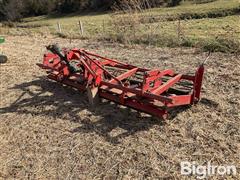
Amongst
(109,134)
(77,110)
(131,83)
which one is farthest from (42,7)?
(109,134)

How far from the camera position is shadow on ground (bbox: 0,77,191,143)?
479cm

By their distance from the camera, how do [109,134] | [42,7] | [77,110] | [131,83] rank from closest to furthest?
[109,134] < [77,110] < [131,83] < [42,7]

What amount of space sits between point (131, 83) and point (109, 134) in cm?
154

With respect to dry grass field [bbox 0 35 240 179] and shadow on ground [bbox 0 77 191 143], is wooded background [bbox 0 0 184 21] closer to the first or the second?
shadow on ground [bbox 0 77 191 143]

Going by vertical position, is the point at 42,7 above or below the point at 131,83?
below

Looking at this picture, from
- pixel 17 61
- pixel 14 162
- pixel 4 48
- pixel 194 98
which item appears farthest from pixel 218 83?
pixel 4 48

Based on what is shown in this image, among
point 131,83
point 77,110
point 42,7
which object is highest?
point 131,83

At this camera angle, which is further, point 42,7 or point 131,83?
point 42,7

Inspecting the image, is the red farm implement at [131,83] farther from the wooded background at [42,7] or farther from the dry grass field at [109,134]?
the wooded background at [42,7]

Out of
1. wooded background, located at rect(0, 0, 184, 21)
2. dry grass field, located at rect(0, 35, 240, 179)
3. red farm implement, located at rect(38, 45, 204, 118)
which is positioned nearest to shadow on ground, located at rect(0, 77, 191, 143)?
dry grass field, located at rect(0, 35, 240, 179)

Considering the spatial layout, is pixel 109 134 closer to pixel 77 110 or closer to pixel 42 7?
pixel 77 110

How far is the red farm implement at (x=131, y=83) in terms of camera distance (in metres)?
4.72

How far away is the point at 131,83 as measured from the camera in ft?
19.4

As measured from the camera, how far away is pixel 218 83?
5.96 m
